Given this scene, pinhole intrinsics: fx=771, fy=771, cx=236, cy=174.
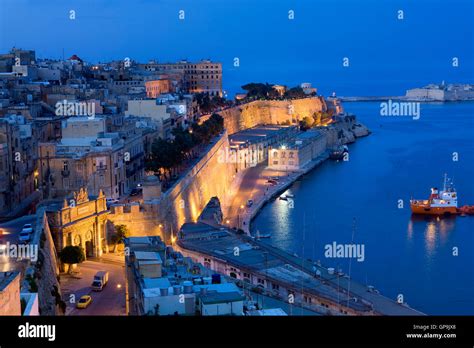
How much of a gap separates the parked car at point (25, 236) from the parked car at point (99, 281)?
22.7 inches

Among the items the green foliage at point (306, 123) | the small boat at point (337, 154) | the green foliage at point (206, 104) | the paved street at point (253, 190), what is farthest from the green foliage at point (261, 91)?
the paved street at point (253, 190)

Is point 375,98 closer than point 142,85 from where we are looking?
No

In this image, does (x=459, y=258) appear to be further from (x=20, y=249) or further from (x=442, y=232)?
(x=20, y=249)

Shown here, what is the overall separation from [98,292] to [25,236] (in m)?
0.64

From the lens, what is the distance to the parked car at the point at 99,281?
5.44m

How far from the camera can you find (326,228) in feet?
36.8

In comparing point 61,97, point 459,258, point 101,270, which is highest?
point 61,97

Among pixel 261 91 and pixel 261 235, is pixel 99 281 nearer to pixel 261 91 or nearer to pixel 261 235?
pixel 261 235

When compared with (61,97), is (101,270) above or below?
below

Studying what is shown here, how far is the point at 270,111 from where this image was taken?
23.1 metres

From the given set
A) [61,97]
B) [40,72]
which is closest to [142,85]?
[40,72]

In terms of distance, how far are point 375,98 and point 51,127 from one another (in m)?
32.2

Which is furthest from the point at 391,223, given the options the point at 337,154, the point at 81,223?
the point at 337,154

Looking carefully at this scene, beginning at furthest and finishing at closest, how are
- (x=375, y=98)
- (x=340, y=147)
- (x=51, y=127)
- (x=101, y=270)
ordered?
(x=375, y=98)
(x=340, y=147)
(x=51, y=127)
(x=101, y=270)
